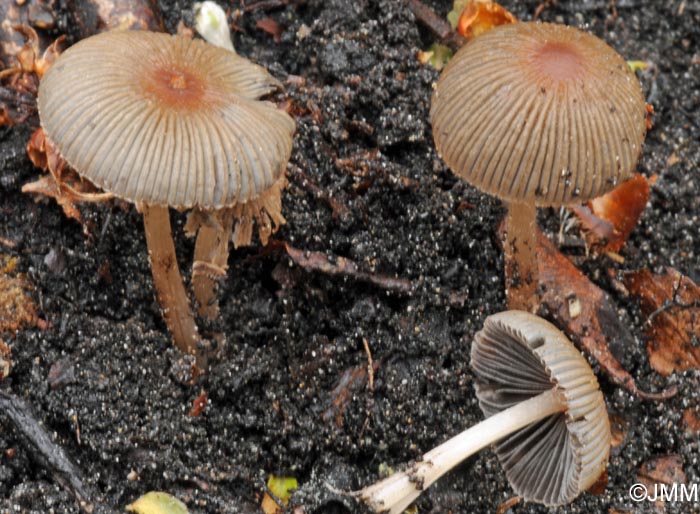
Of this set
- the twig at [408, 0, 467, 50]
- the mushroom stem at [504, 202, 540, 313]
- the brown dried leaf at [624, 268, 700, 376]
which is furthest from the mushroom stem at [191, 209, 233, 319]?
the brown dried leaf at [624, 268, 700, 376]

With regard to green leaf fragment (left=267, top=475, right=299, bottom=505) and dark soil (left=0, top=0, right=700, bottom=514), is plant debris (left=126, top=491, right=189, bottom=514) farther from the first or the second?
green leaf fragment (left=267, top=475, right=299, bottom=505)

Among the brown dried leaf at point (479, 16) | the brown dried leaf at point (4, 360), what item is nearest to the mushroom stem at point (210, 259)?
the brown dried leaf at point (4, 360)

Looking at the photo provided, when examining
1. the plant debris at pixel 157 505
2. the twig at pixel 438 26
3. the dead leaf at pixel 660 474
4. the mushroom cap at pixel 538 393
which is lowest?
the plant debris at pixel 157 505

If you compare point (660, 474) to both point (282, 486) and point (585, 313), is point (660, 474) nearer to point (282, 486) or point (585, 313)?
point (585, 313)

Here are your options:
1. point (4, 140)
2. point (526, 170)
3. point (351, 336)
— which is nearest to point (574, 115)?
point (526, 170)

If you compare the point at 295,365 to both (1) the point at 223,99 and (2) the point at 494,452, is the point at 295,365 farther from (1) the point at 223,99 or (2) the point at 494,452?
(1) the point at 223,99

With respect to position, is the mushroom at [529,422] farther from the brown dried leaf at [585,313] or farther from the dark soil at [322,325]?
the brown dried leaf at [585,313]

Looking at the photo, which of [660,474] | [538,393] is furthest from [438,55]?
[660,474]
